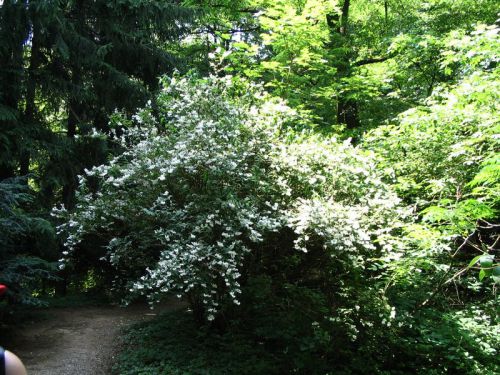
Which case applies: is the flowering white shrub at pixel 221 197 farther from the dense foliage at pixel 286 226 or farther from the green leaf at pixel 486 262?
the green leaf at pixel 486 262

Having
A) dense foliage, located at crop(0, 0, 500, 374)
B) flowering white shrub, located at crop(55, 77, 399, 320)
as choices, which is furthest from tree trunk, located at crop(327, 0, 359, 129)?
flowering white shrub, located at crop(55, 77, 399, 320)

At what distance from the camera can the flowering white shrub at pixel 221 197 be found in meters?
4.71

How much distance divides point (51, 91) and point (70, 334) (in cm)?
511

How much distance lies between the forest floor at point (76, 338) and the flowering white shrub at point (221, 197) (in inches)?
76.3

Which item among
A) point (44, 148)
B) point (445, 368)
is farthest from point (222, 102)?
point (44, 148)

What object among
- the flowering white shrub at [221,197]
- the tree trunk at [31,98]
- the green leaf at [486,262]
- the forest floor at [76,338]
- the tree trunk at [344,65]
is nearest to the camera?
the green leaf at [486,262]

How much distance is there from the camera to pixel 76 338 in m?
7.36

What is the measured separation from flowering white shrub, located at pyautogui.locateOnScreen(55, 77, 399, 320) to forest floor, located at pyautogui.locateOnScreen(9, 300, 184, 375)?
6.36 ft

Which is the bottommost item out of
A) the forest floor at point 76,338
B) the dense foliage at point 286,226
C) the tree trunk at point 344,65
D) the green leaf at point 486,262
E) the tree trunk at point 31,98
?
the forest floor at point 76,338

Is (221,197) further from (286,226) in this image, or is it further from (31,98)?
(31,98)

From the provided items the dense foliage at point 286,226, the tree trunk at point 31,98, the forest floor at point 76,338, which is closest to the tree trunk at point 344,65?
the dense foliage at point 286,226

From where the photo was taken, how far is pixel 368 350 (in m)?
5.28

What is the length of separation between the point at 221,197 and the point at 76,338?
4482mm

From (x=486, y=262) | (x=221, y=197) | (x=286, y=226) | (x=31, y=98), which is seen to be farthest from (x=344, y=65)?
(x=486, y=262)
